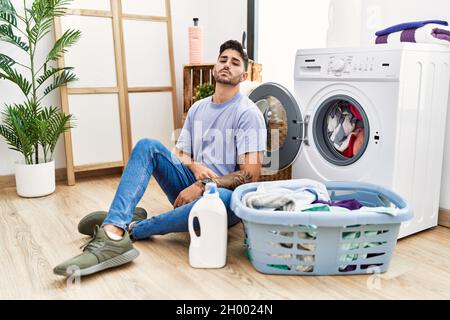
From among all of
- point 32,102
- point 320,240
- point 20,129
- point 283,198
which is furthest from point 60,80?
point 320,240

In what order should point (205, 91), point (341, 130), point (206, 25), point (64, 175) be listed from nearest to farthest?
point (341, 130) → point (205, 91) → point (64, 175) → point (206, 25)

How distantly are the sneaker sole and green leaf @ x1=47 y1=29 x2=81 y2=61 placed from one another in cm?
161

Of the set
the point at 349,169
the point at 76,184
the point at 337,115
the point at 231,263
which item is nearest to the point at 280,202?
the point at 231,263

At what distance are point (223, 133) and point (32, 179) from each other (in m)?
1.40

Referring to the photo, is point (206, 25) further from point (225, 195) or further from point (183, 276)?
point (183, 276)

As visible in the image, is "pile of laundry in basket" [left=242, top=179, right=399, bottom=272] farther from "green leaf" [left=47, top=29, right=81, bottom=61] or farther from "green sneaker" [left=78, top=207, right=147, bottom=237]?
"green leaf" [left=47, top=29, right=81, bottom=61]

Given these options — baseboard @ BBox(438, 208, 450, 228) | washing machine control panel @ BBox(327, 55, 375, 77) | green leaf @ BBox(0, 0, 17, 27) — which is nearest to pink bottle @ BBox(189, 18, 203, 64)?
green leaf @ BBox(0, 0, 17, 27)

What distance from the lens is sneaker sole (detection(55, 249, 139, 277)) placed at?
1545 millimetres

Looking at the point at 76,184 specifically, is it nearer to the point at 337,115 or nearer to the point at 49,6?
Result: the point at 49,6

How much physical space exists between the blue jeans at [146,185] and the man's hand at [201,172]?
0.15 feet

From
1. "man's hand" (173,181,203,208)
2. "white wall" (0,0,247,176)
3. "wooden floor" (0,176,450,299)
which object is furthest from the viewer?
"white wall" (0,0,247,176)

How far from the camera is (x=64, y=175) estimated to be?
314 cm

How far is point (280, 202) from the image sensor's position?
1634 mm
